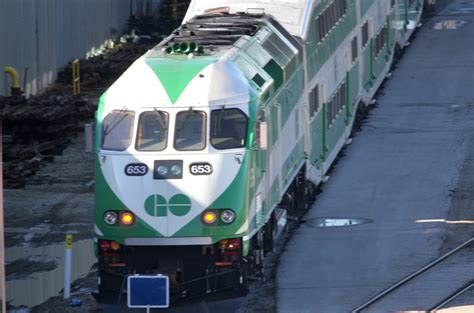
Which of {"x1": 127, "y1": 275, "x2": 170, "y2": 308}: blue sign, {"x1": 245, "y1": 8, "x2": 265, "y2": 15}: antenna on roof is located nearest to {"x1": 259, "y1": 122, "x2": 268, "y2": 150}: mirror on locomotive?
{"x1": 127, "y1": 275, "x2": 170, "y2": 308}: blue sign

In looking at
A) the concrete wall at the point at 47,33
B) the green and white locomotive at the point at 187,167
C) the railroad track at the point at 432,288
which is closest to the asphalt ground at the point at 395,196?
the railroad track at the point at 432,288

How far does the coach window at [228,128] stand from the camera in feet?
62.5

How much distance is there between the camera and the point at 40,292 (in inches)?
862

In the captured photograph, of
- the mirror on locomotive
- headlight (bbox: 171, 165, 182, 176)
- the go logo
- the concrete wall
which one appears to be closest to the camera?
the go logo

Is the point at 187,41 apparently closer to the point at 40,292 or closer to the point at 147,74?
the point at 147,74

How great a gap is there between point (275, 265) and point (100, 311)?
11.8ft

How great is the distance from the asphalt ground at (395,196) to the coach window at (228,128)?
257 centimetres

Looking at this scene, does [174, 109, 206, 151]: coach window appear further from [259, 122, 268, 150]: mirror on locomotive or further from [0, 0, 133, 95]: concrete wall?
[0, 0, 133, 95]: concrete wall

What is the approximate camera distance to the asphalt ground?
21219 mm

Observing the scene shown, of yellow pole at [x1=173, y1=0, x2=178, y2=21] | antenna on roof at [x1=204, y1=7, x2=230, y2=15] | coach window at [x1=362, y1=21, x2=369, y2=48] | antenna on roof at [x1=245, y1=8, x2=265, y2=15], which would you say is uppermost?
antenna on roof at [x1=245, y1=8, x2=265, y2=15]

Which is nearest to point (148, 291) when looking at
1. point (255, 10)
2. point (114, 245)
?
point (114, 245)

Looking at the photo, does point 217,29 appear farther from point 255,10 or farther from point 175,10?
point 175,10

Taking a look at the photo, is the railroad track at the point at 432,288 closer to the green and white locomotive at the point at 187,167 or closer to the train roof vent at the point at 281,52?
the green and white locomotive at the point at 187,167

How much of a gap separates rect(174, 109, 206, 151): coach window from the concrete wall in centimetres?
1703
